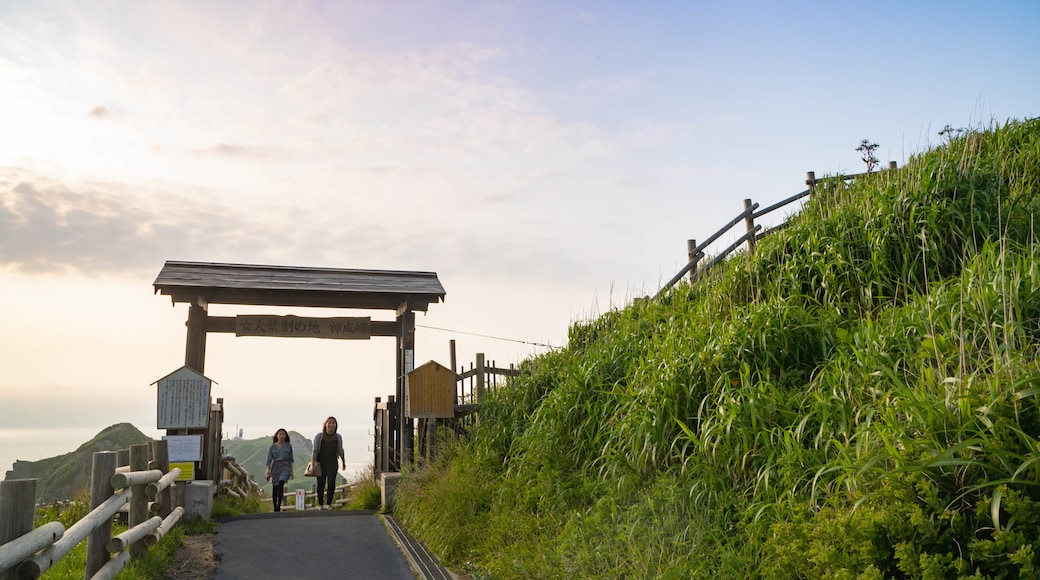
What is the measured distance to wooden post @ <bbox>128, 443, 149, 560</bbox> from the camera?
286 inches

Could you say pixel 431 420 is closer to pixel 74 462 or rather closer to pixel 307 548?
pixel 307 548

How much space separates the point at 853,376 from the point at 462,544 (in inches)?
164

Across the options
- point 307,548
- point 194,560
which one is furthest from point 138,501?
point 307,548

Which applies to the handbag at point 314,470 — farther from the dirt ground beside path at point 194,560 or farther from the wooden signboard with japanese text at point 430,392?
the dirt ground beside path at point 194,560

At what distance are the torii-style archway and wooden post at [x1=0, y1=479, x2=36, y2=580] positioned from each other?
826 cm

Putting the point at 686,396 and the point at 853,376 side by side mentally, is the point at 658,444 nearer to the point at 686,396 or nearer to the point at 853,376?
the point at 686,396

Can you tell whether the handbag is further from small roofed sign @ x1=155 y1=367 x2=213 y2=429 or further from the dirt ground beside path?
the dirt ground beside path

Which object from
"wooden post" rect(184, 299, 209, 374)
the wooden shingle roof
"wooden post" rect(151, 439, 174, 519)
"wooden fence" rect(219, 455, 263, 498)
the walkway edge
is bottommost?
the walkway edge

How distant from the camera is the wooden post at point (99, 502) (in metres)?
6.05

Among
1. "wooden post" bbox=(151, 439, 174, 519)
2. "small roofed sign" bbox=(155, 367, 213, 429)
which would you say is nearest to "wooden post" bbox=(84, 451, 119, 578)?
"wooden post" bbox=(151, 439, 174, 519)

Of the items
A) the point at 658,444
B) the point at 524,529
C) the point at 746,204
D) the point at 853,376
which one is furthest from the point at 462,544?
the point at 746,204

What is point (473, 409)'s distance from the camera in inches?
477

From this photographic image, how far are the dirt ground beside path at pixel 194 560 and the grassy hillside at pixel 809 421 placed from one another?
2.33 m

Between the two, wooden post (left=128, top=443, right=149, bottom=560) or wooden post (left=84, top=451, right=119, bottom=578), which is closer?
wooden post (left=84, top=451, right=119, bottom=578)
